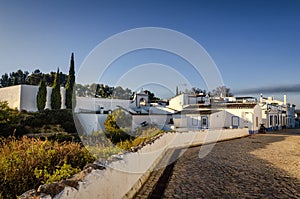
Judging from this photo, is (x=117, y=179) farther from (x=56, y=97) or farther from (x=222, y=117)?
(x=56, y=97)

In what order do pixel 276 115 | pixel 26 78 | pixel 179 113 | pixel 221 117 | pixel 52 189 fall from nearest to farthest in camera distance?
Answer: pixel 52 189, pixel 221 117, pixel 179 113, pixel 276 115, pixel 26 78

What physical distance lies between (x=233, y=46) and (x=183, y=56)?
5350mm

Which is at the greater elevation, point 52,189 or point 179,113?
point 179,113

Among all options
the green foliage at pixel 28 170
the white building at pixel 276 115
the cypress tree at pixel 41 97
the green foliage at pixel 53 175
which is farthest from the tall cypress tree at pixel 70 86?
the green foliage at pixel 53 175

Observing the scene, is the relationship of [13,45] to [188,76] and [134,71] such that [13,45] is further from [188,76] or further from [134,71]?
[188,76]

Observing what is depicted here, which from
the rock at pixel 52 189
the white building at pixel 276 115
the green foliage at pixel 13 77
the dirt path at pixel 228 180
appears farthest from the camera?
the green foliage at pixel 13 77

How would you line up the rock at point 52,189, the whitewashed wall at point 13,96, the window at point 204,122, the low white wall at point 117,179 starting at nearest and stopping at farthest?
the rock at point 52,189 < the low white wall at point 117,179 < the whitewashed wall at point 13,96 < the window at point 204,122

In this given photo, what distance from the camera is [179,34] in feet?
42.3

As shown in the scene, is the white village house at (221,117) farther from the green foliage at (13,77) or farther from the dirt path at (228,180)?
the green foliage at (13,77)

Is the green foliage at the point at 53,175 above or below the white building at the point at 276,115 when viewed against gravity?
below

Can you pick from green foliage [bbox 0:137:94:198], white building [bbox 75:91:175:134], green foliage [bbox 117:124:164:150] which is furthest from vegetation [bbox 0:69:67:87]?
green foliage [bbox 0:137:94:198]

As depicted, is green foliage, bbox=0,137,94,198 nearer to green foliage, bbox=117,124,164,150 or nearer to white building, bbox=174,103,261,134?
green foliage, bbox=117,124,164,150

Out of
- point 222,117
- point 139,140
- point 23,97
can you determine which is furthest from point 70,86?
point 139,140

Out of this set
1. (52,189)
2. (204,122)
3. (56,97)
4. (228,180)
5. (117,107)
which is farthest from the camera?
(117,107)
